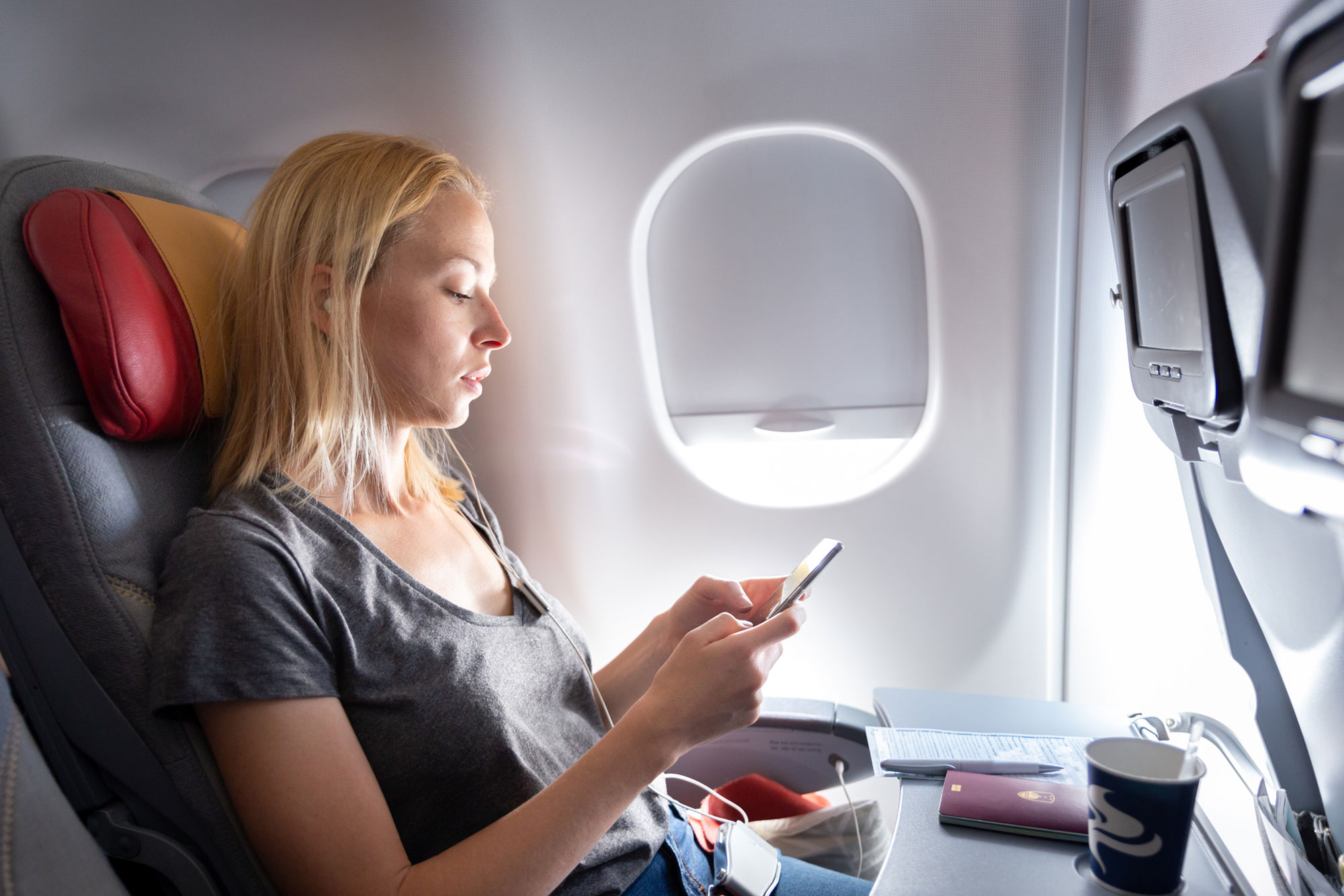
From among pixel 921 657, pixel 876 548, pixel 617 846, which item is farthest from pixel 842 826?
pixel 617 846

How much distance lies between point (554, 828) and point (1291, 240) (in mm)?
882

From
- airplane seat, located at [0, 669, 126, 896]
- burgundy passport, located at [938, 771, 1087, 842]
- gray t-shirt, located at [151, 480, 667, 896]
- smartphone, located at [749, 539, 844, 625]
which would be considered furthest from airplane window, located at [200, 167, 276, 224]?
burgundy passport, located at [938, 771, 1087, 842]

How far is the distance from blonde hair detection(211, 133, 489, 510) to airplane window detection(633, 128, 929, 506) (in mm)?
594

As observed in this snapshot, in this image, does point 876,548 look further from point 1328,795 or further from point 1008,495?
point 1328,795

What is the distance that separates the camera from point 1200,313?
792 mm

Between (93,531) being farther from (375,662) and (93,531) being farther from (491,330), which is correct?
(491,330)

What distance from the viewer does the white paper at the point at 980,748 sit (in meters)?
1.19

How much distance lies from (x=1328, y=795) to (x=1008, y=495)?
0.83 m

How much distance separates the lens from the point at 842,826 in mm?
1606

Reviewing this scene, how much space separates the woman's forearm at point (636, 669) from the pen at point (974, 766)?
408mm

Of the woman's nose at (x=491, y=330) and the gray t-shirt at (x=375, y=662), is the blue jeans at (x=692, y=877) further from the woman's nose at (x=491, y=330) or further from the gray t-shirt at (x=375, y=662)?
the woman's nose at (x=491, y=330)

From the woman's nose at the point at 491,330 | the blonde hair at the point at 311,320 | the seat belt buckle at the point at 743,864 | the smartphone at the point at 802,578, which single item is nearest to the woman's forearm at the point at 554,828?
the smartphone at the point at 802,578

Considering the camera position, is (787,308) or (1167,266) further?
(787,308)

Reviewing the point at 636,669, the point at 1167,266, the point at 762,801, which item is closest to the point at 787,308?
the point at 636,669
